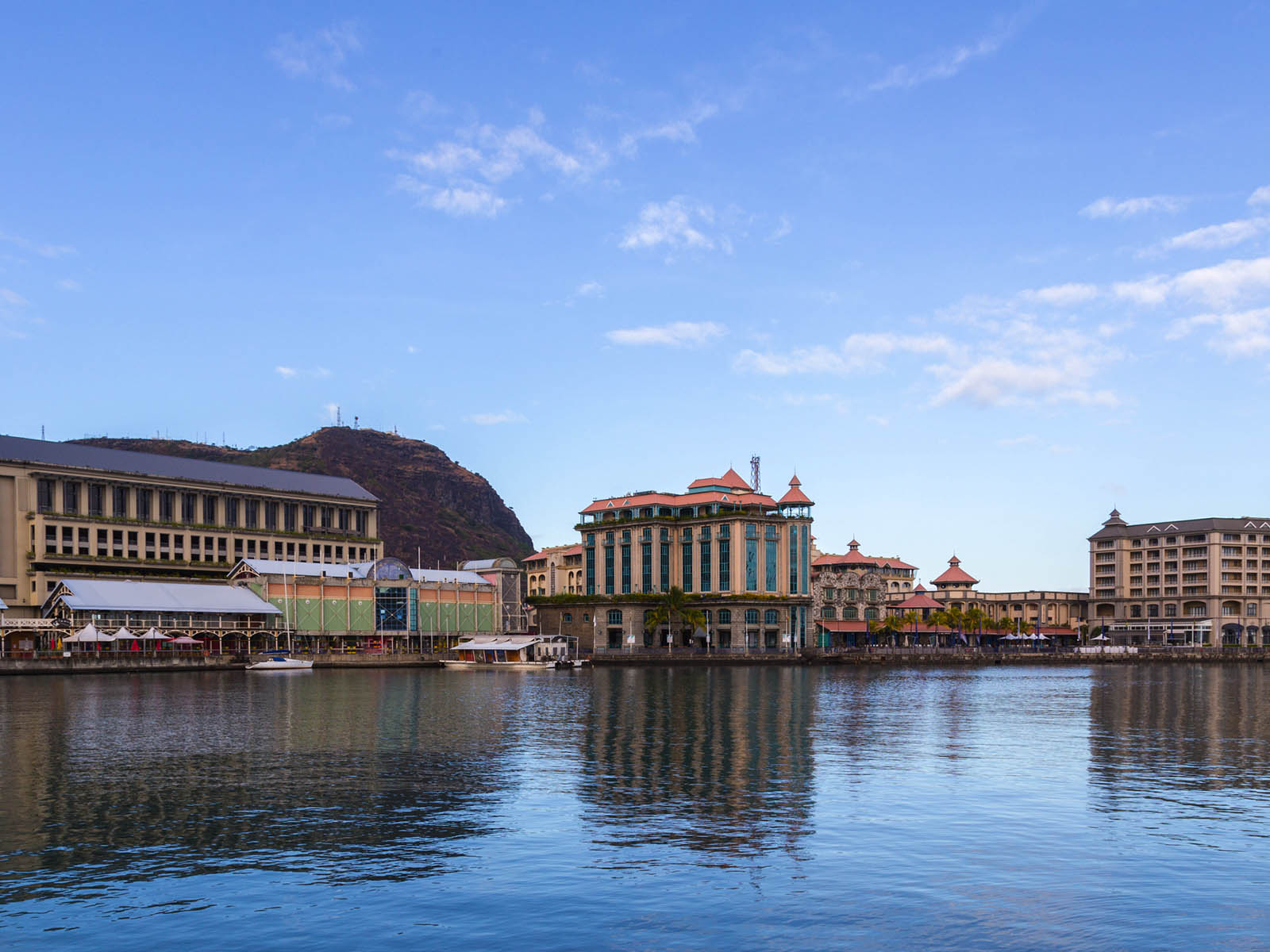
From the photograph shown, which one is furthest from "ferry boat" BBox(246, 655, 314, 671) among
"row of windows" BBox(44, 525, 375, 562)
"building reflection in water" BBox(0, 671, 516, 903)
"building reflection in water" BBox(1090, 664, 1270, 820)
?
"building reflection in water" BBox(1090, 664, 1270, 820)

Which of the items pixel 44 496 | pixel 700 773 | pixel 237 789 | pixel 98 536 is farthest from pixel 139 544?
pixel 700 773

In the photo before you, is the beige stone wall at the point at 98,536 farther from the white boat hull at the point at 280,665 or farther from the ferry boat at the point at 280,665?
the white boat hull at the point at 280,665

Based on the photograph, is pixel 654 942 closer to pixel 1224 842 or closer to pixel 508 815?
pixel 508 815

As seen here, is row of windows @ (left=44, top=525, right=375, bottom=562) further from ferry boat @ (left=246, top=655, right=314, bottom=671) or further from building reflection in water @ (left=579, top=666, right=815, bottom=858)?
building reflection in water @ (left=579, top=666, right=815, bottom=858)

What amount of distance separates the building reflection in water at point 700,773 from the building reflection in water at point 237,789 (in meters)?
4.40

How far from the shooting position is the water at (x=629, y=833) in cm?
2684

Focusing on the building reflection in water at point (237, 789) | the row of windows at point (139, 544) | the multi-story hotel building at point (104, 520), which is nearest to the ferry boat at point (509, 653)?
the row of windows at point (139, 544)

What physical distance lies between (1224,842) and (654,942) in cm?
1929

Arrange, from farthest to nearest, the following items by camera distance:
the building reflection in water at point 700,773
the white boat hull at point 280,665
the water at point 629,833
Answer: the white boat hull at point 280,665 < the building reflection in water at point 700,773 < the water at point 629,833

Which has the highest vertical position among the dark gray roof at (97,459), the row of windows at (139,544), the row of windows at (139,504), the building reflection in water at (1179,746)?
the dark gray roof at (97,459)

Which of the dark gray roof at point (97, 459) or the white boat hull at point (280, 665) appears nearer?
the white boat hull at point (280, 665)

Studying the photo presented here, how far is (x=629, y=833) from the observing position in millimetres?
36344

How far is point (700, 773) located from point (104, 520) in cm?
15215

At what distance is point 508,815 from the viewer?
39.3 m
